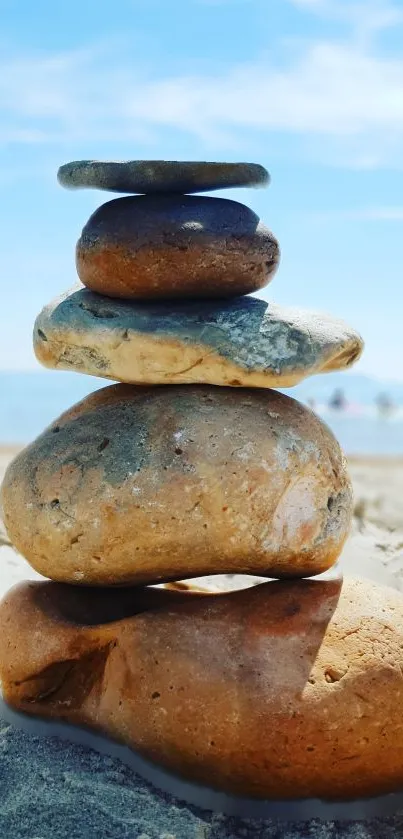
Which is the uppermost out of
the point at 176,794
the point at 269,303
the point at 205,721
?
the point at 269,303

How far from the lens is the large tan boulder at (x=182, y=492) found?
5465 millimetres

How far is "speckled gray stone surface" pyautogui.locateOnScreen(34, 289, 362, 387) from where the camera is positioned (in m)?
5.59

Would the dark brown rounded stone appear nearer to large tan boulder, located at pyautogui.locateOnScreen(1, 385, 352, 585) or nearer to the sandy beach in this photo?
large tan boulder, located at pyautogui.locateOnScreen(1, 385, 352, 585)

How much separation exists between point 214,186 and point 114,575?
2.21 m

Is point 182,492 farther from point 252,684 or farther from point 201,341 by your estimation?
point 252,684

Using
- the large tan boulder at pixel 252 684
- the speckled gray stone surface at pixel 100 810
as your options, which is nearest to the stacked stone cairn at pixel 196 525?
the large tan boulder at pixel 252 684

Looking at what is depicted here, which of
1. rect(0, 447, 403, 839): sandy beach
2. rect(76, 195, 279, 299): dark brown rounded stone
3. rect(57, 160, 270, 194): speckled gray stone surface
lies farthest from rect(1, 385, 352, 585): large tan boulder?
rect(57, 160, 270, 194): speckled gray stone surface

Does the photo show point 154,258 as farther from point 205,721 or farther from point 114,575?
point 205,721

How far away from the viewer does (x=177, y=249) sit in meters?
5.70

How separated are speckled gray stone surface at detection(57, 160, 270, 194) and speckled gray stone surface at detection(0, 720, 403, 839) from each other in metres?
3.04

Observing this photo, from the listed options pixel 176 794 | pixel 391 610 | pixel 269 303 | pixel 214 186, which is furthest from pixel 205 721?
pixel 214 186

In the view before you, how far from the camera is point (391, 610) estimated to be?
18.9 ft

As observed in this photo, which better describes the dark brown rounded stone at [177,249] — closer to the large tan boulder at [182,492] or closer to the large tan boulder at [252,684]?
the large tan boulder at [182,492]

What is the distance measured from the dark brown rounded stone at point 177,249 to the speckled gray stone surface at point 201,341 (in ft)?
0.35
